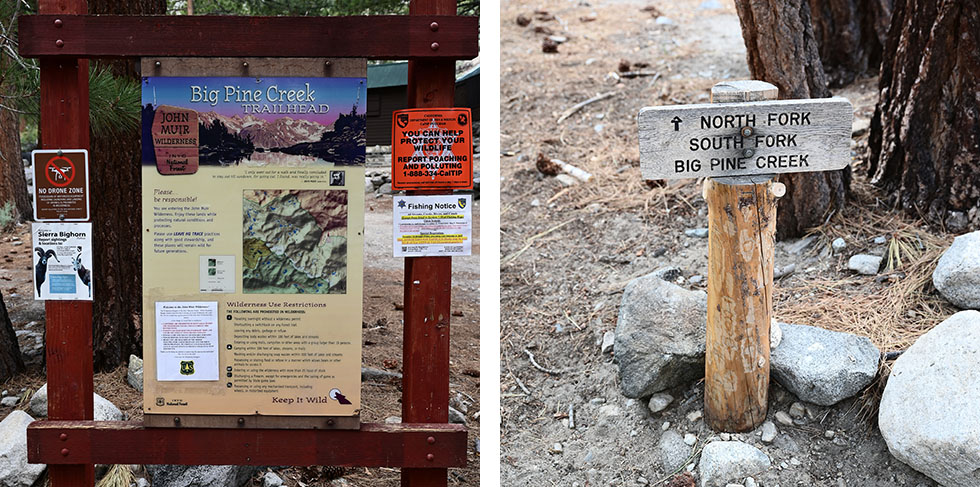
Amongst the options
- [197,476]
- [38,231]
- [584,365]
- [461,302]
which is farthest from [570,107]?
[38,231]

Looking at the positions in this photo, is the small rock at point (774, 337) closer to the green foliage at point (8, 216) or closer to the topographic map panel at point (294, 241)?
the topographic map panel at point (294, 241)

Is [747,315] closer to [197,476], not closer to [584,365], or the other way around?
[584,365]

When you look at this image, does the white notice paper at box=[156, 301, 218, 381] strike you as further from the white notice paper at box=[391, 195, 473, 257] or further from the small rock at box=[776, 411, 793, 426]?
the small rock at box=[776, 411, 793, 426]

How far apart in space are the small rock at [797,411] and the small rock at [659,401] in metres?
0.56

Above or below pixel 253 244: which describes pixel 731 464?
below

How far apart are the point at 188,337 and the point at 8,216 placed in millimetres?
7227

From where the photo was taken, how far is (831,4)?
21.0 feet

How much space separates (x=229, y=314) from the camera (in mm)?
2879

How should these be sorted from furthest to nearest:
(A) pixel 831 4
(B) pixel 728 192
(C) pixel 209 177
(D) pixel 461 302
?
(D) pixel 461 302 < (A) pixel 831 4 < (B) pixel 728 192 < (C) pixel 209 177

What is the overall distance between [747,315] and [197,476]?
8.66ft

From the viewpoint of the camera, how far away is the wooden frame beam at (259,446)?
9.53 feet

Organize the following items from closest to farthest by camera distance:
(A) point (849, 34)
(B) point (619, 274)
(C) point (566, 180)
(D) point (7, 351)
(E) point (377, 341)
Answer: (D) point (7, 351), (B) point (619, 274), (E) point (377, 341), (C) point (566, 180), (A) point (849, 34)

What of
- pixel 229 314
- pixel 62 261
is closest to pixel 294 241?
pixel 229 314

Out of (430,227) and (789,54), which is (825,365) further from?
(430,227)
